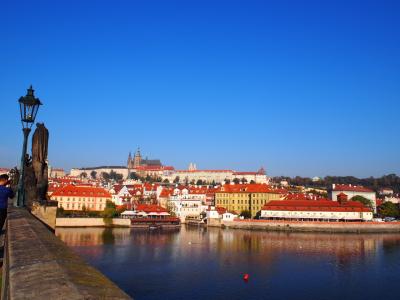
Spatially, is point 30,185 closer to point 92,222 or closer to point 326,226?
point 92,222

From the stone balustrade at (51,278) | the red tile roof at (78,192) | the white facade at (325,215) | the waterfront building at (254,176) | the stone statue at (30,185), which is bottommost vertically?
the white facade at (325,215)

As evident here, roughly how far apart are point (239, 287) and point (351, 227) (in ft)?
163

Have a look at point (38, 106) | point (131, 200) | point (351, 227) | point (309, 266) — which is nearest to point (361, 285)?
point (309, 266)

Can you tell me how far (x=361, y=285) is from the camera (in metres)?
29.4

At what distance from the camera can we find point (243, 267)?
114 feet

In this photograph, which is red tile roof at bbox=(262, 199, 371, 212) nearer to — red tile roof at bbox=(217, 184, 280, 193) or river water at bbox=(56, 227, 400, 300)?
red tile roof at bbox=(217, 184, 280, 193)

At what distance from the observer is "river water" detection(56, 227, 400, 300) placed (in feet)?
87.5

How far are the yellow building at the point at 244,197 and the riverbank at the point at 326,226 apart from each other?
493 inches

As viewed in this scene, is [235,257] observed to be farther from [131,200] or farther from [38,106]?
[131,200]

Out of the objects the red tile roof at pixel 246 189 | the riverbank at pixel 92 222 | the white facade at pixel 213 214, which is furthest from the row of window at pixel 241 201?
the riverbank at pixel 92 222

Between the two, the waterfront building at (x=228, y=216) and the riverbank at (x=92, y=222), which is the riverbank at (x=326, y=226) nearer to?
the waterfront building at (x=228, y=216)

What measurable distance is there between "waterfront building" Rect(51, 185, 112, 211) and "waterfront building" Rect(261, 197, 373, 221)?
29.8m

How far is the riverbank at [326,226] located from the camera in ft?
234

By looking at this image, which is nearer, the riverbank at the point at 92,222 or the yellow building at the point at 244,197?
the riverbank at the point at 92,222
